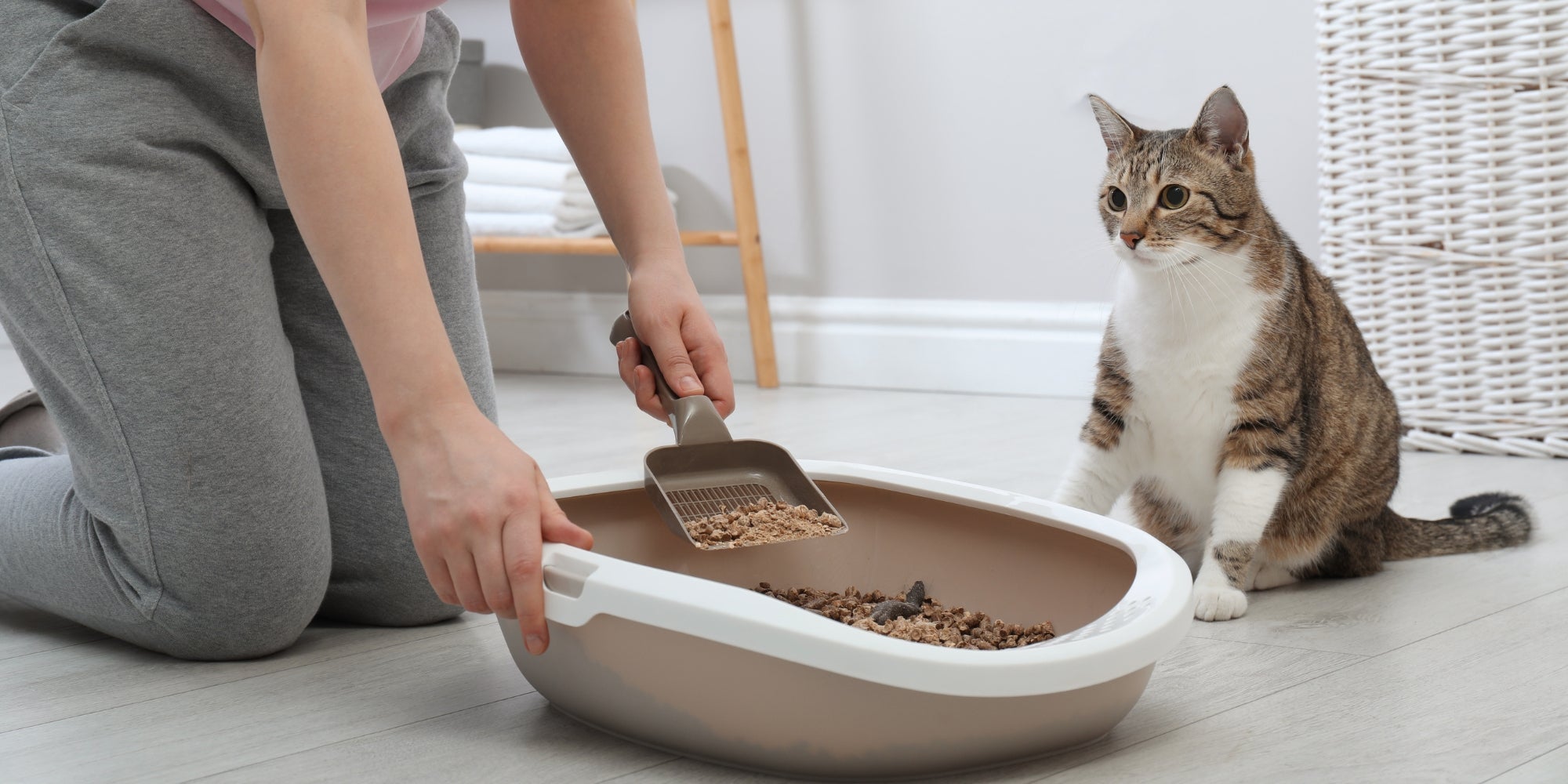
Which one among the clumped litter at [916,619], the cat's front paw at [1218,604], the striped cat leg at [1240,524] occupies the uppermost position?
the clumped litter at [916,619]

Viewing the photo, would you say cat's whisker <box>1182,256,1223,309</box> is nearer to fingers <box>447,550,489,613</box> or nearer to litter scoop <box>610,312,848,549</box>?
litter scoop <box>610,312,848,549</box>

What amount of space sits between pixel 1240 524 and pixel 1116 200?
30 cm

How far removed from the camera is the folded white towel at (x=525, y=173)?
97.3 inches

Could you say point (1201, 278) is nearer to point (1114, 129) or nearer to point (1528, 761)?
point (1114, 129)

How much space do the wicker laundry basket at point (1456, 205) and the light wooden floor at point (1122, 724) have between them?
16.7 inches

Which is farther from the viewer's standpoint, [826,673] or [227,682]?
[227,682]

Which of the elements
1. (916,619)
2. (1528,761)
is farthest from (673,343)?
(1528,761)

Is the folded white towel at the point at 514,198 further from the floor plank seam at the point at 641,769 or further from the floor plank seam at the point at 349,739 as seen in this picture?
the floor plank seam at the point at 641,769

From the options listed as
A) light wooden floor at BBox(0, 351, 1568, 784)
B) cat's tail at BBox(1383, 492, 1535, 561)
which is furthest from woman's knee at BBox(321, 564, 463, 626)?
cat's tail at BBox(1383, 492, 1535, 561)

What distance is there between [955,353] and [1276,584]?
3.78 feet

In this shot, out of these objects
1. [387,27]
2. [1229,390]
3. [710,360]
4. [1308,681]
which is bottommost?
[1308,681]

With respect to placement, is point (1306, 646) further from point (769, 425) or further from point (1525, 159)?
point (769, 425)

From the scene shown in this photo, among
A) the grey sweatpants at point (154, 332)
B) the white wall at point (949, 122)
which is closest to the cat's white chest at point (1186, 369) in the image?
the grey sweatpants at point (154, 332)

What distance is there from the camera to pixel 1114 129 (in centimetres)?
126
